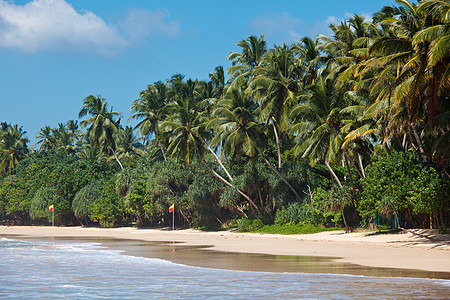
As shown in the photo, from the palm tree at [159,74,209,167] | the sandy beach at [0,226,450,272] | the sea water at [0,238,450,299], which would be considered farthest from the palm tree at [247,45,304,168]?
the sea water at [0,238,450,299]

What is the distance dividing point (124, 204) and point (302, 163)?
2189 centimetres

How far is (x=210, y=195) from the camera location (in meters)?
42.9

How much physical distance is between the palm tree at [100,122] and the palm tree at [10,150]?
65.8 feet

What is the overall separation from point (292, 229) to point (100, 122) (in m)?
37.7

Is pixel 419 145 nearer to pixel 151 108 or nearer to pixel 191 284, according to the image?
pixel 191 284

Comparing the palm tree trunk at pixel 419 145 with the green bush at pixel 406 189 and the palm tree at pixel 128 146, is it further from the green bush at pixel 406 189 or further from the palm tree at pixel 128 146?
the palm tree at pixel 128 146

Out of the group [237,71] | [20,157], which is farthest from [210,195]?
[20,157]

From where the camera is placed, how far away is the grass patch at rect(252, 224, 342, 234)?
32.8 metres

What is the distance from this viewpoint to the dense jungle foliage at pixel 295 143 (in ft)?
68.8

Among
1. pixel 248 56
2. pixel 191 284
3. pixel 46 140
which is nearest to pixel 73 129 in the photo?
pixel 46 140

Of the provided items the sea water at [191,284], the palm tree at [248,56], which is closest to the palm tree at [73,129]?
the palm tree at [248,56]

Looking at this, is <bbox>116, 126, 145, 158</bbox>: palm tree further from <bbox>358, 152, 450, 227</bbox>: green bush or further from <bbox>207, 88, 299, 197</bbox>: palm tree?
<bbox>358, 152, 450, 227</bbox>: green bush

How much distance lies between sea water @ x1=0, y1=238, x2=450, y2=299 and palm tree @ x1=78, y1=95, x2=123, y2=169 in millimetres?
50170

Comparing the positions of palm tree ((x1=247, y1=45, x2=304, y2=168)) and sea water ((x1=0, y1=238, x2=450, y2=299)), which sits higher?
palm tree ((x1=247, y1=45, x2=304, y2=168))
